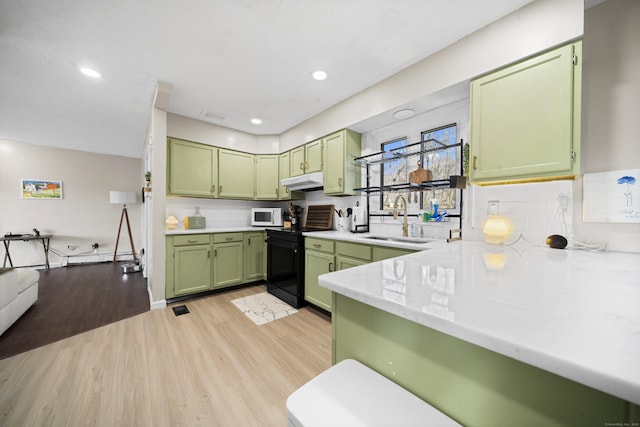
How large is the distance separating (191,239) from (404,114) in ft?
9.65

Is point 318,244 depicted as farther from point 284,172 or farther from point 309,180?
point 284,172

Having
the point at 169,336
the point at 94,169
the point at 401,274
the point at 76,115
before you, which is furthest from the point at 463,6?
the point at 94,169

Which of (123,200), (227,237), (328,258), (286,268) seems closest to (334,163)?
(328,258)

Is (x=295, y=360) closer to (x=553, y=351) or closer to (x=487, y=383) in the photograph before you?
(x=487, y=383)

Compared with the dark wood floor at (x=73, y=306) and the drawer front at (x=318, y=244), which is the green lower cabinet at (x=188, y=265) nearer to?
the dark wood floor at (x=73, y=306)

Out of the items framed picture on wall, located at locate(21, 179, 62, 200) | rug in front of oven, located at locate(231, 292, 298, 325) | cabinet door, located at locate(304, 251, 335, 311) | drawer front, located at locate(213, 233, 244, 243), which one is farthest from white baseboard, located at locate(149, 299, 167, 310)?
framed picture on wall, located at locate(21, 179, 62, 200)

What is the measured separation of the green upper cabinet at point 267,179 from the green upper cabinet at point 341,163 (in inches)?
45.7

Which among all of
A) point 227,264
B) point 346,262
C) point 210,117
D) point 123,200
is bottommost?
point 227,264

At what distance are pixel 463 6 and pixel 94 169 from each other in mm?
7082

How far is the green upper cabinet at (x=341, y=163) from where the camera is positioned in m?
2.82

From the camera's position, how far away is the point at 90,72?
2301 millimetres

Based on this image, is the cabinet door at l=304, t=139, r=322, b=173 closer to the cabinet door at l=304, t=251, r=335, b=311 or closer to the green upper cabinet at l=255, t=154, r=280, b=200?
the green upper cabinet at l=255, t=154, r=280, b=200

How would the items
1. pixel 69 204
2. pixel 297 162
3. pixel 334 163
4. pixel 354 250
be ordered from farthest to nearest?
pixel 69 204 < pixel 297 162 < pixel 334 163 < pixel 354 250

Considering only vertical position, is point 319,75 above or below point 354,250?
above
